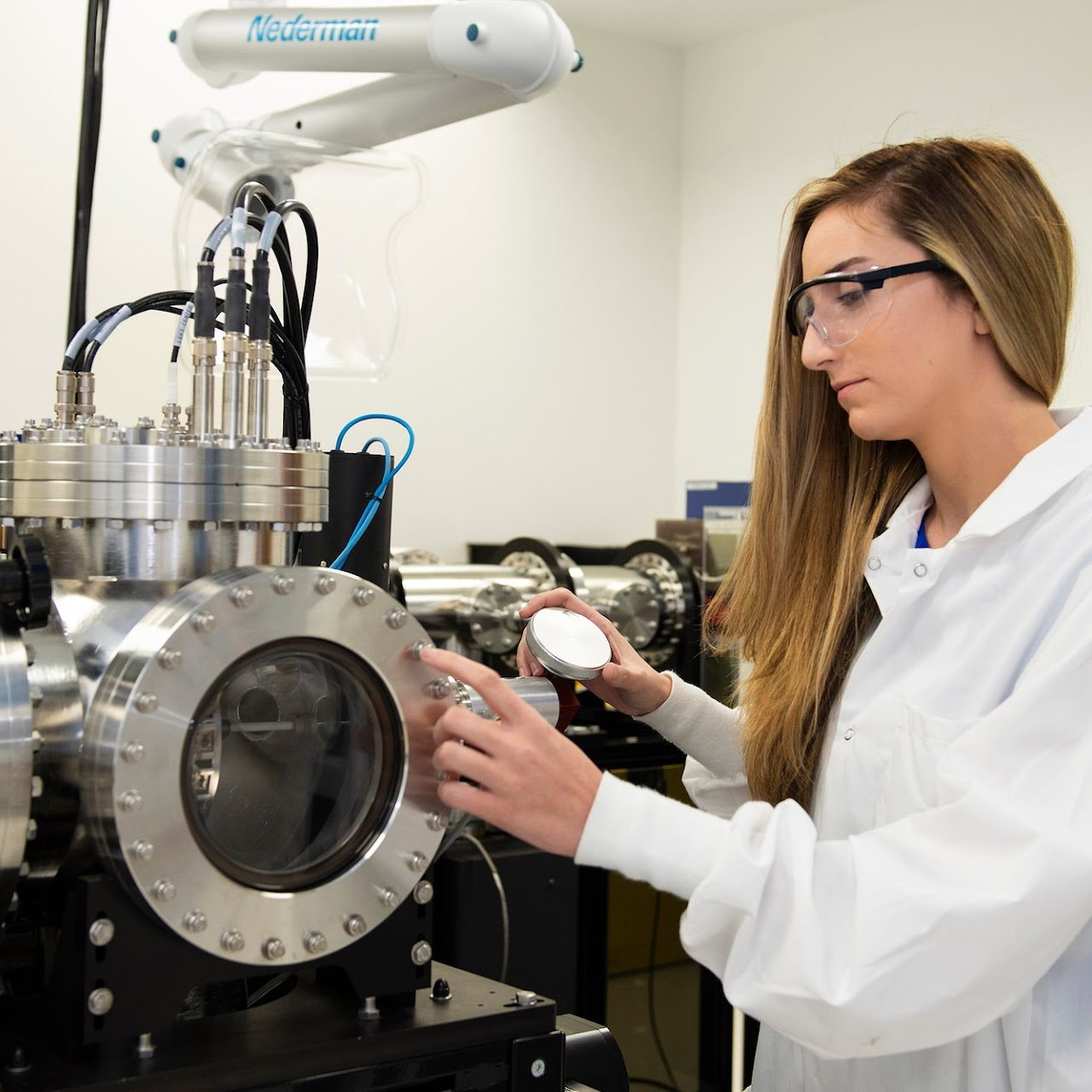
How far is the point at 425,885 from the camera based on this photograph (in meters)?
0.88

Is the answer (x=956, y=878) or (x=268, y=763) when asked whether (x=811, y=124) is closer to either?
(x=956, y=878)

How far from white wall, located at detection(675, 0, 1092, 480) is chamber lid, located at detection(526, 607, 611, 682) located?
6.75 ft

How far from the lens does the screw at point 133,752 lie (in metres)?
0.75

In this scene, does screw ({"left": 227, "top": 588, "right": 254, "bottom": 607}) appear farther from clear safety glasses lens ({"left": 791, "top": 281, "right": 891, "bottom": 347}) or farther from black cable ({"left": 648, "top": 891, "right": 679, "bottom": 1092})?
black cable ({"left": 648, "top": 891, "right": 679, "bottom": 1092})

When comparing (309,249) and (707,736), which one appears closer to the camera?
(309,249)

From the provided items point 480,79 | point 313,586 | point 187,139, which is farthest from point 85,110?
point 313,586

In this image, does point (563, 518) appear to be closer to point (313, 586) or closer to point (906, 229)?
point (906, 229)

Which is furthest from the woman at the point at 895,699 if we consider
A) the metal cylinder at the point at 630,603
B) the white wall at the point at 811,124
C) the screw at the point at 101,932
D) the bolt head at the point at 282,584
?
the white wall at the point at 811,124

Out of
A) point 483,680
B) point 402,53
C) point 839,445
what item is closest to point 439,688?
point 483,680

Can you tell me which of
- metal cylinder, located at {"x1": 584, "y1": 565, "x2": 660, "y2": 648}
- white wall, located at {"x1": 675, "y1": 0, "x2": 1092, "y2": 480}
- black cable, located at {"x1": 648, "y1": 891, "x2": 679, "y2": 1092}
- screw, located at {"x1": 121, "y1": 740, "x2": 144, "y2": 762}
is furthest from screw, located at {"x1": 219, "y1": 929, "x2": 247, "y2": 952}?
white wall, located at {"x1": 675, "y1": 0, "x2": 1092, "y2": 480}

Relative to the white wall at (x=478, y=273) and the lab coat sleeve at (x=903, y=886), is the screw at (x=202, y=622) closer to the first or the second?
the lab coat sleeve at (x=903, y=886)

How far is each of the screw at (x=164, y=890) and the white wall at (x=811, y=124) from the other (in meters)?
2.54

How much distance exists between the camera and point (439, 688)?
2.85 feet

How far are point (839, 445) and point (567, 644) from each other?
525 millimetres
